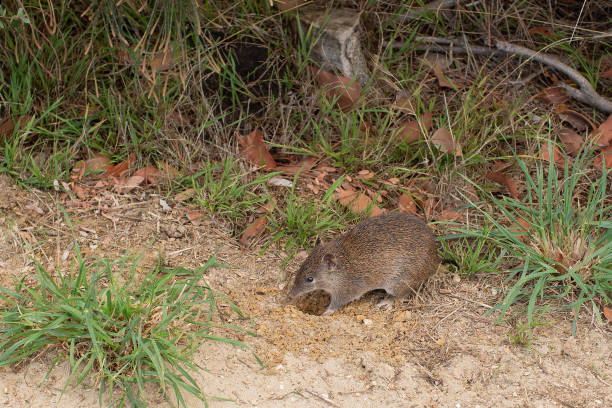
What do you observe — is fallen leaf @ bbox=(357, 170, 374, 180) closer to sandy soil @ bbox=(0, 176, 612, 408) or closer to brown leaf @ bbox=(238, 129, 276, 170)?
brown leaf @ bbox=(238, 129, 276, 170)

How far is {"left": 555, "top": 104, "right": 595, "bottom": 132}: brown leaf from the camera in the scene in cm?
538

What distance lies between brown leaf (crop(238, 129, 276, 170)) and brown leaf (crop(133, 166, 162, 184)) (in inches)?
25.1

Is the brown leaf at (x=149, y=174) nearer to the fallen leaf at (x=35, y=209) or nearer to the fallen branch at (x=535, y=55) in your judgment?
the fallen leaf at (x=35, y=209)

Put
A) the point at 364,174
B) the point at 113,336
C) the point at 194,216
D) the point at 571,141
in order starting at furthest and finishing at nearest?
the point at 571,141 → the point at 364,174 → the point at 194,216 → the point at 113,336

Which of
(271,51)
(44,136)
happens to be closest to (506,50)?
(271,51)

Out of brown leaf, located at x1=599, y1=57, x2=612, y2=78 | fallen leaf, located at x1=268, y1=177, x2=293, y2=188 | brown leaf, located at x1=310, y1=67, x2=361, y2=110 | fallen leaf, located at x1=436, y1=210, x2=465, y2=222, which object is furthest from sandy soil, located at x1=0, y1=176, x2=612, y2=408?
brown leaf, located at x1=599, y1=57, x2=612, y2=78

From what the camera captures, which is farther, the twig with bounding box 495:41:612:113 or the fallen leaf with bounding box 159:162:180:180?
the twig with bounding box 495:41:612:113

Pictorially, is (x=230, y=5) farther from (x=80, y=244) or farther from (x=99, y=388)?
(x=99, y=388)

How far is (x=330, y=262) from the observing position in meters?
4.30

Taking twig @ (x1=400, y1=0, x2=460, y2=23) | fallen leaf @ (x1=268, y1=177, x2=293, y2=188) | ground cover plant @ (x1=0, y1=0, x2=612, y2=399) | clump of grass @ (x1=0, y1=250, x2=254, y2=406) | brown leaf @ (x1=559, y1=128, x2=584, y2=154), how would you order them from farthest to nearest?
twig @ (x1=400, y1=0, x2=460, y2=23), brown leaf @ (x1=559, y1=128, x2=584, y2=154), fallen leaf @ (x1=268, y1=177, x2=293, y2=188), ground cover plant @ (x1=0, y1=0, x2=612, y2=399), clump of grass @ (x1=0, y1=250, x2=254, y2=406)

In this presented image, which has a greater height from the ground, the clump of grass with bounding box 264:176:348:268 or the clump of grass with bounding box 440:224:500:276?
the clump of grass with bounding box 264:176:348:268

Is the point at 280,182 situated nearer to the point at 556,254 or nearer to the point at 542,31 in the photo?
the point at 556,254

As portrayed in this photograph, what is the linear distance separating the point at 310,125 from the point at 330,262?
1372 millimetres

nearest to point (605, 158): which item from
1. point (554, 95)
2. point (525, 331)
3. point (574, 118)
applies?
point (574, 118)
